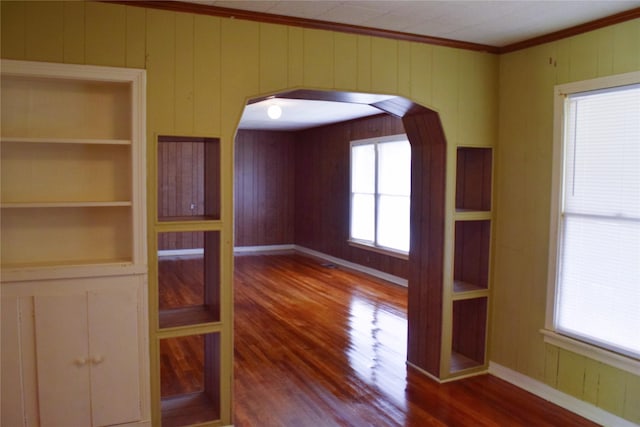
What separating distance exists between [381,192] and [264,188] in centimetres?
361

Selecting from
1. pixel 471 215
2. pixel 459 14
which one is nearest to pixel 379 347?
pixel 471 215

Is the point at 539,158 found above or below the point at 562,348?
above

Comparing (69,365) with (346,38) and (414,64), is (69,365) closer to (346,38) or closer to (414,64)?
(346,38)

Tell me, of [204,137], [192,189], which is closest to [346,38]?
[204,137]

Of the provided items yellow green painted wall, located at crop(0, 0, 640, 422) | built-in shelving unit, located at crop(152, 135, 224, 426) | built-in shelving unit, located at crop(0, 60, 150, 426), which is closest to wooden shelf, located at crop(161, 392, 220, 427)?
built-in shelving unit, located at crop(152, 135, 224, 426)

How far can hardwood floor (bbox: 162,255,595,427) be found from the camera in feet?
10.5

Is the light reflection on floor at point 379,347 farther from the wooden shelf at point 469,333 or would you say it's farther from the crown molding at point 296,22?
the crown molding at point 296,22

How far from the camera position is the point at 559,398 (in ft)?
11.0

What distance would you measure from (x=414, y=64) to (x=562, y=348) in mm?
2144

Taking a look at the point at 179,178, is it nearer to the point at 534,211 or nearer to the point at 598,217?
the point at 534,211

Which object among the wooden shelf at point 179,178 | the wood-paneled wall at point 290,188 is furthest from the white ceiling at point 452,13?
the wooden shelf at point 179,178

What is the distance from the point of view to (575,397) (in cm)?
326

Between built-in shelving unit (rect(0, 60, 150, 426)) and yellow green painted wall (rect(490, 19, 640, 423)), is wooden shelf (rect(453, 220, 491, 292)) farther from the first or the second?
built-in shelving unit (rect(0, 60, 150, 426))

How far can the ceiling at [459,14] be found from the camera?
2.74 metres
